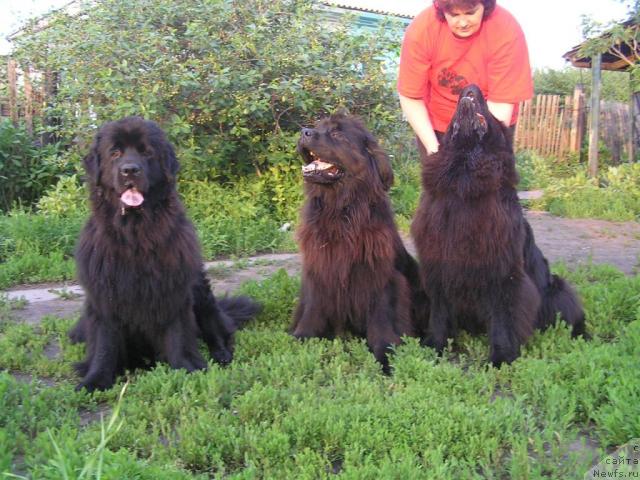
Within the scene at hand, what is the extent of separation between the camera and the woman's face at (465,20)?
12.3 ft

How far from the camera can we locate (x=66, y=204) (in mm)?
7449

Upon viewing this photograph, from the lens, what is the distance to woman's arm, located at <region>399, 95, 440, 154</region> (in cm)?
404

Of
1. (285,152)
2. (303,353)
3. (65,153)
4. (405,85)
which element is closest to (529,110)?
(285,152)

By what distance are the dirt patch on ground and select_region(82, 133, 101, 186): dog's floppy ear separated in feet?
5.64

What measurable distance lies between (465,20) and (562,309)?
1.93 metres

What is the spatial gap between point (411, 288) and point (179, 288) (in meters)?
1.63

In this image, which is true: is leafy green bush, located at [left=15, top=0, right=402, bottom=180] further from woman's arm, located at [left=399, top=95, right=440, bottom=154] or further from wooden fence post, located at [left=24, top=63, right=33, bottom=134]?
woman's arm, located at [left=399, top=95, right=440, bottom=154]

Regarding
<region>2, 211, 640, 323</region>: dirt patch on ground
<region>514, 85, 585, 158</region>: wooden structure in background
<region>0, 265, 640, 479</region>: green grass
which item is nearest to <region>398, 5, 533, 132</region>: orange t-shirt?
<region>2, 211, 640, 323</region>: dirt patch on ground

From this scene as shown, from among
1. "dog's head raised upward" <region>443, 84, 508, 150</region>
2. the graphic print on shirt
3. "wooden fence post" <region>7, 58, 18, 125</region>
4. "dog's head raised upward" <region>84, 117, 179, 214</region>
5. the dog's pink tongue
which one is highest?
"wooden fence post" <region>7, 58, 18, 125</region>

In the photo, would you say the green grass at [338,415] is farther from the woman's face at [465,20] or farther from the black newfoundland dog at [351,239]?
the woman's face at [465,20]

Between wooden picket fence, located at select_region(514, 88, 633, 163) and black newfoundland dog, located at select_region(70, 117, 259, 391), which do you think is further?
wooden picket fence, located at select_region(514, 88, 633, 163)

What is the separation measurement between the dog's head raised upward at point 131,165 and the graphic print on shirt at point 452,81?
185 cm

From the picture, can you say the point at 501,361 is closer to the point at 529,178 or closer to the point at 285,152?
the point at 285,152

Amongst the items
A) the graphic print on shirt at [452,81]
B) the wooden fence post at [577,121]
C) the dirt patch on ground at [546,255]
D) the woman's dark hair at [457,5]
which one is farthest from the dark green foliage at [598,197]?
the woman's dark hair at [457,5]
